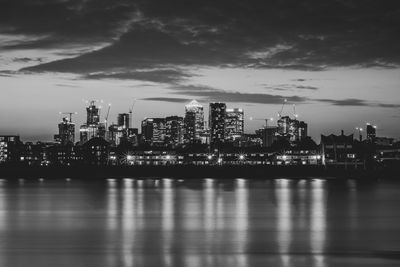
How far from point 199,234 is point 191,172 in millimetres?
111665

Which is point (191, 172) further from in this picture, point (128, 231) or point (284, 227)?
point (128, 231)

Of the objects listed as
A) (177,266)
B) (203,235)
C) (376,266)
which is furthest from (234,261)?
(203,235)

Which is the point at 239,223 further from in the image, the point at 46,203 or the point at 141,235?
the point at 46,203

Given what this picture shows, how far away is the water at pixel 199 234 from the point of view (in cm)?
2245

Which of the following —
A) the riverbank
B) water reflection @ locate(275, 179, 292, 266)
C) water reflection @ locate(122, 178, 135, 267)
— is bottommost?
water reflection @ locate(275, 179, 292, 266)

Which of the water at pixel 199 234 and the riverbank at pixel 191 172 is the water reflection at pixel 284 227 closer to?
the water at pixel 199 234

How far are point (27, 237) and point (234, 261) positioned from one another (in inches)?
455

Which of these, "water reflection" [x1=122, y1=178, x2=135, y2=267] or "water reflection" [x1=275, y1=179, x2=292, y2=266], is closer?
"water reflection" [x1=122, y1=178, x2=135, y2=267]

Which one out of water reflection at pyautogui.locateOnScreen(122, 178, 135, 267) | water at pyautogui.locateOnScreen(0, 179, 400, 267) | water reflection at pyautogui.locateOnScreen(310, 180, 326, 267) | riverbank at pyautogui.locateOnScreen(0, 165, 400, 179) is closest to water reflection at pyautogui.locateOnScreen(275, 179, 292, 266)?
water at pyautogui.locateOnScreen(0, 179, 400, 267)

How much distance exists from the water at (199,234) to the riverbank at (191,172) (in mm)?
82942

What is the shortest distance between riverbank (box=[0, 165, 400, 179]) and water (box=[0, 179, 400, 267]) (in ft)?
272

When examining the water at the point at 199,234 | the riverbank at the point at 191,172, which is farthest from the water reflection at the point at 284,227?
the riverbank at the point at 191,172

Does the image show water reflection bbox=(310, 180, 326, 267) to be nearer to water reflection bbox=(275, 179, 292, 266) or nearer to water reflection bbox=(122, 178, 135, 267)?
water reflection bbox=(275, 179, 292, 266)

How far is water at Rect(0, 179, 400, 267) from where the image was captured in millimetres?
22453
